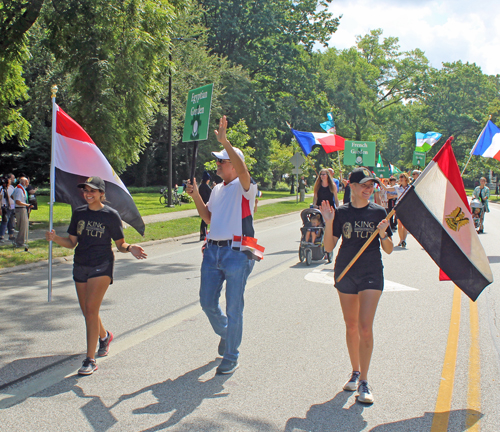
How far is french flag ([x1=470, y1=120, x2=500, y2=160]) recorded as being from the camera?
36.8 ft

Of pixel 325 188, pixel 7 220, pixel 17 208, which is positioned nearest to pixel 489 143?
pixel 325 188

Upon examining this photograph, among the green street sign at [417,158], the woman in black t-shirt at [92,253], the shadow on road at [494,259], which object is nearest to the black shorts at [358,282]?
the woman in black t-shirt at [92,253]

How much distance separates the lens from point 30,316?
Answer: 271 inches

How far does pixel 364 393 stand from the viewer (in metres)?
4.25

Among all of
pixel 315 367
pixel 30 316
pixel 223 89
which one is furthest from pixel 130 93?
pixel 223 89

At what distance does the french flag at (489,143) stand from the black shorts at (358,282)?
7875mm

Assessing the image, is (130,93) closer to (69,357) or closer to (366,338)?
(69,357)

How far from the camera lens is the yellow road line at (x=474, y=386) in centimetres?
392

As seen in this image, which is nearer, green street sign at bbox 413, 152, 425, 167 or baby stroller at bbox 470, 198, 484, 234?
baby stroller at bbox 470, 198, 484, 234

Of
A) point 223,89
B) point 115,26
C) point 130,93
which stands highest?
point 223,89

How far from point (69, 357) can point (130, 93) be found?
45.3 feet

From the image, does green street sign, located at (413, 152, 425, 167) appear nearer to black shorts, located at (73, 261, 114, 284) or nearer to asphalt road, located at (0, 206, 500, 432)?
asphalt road, located at (0, 206, 500, 432)

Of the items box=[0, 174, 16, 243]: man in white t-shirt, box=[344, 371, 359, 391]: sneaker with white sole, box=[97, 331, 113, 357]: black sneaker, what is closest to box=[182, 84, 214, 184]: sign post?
box=[0, 174, 16, 243]: man in white t-shirt

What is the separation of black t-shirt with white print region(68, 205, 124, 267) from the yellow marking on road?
3.16ft
